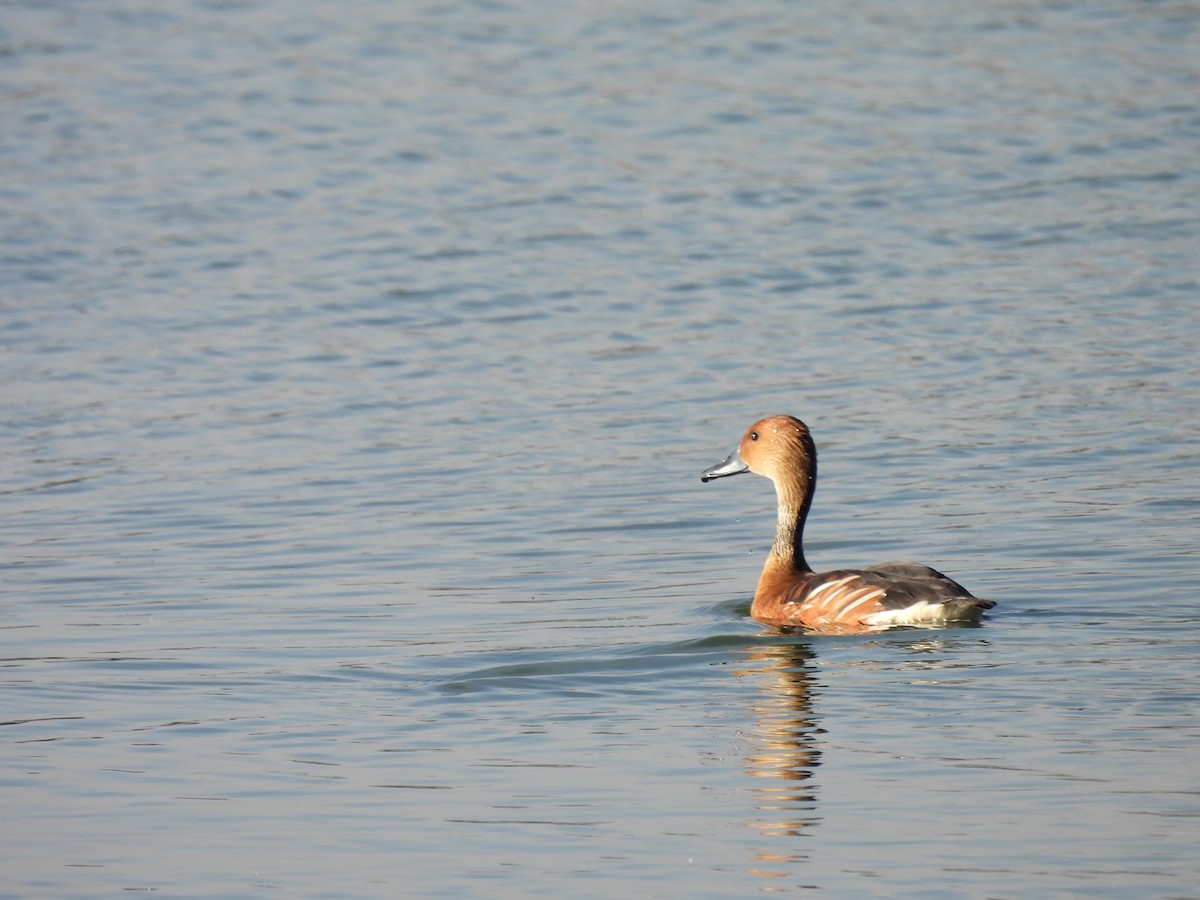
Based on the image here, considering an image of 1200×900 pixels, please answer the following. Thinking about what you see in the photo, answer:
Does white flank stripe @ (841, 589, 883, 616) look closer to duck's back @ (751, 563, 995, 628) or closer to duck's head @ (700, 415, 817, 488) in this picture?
duck's back @ (751, 563, 995, 628)

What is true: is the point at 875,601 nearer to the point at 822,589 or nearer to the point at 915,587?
the point at 915,587

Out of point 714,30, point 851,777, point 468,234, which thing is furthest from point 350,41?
point 851,777

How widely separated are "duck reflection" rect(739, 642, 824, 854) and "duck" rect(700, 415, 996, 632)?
1.48ft

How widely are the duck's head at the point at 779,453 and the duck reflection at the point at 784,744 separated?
5.61 feet

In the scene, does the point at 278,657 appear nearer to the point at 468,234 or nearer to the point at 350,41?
the point at 468,234

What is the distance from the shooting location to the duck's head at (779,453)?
1158 centimetres

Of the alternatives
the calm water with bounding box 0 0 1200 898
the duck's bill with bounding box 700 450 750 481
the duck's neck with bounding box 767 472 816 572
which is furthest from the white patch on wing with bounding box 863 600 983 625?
the duck's bill with bounding box 700 450 750 481

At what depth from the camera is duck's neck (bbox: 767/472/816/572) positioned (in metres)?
11.3

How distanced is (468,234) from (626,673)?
11.9 m

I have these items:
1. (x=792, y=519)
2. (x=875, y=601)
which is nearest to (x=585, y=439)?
(x=792, y=519)

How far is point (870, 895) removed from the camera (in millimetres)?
6551

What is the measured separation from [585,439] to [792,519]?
3.20 m

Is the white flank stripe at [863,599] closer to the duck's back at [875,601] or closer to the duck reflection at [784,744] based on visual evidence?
the duck's back at [875,601]

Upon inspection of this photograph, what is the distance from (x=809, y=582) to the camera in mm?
10820
